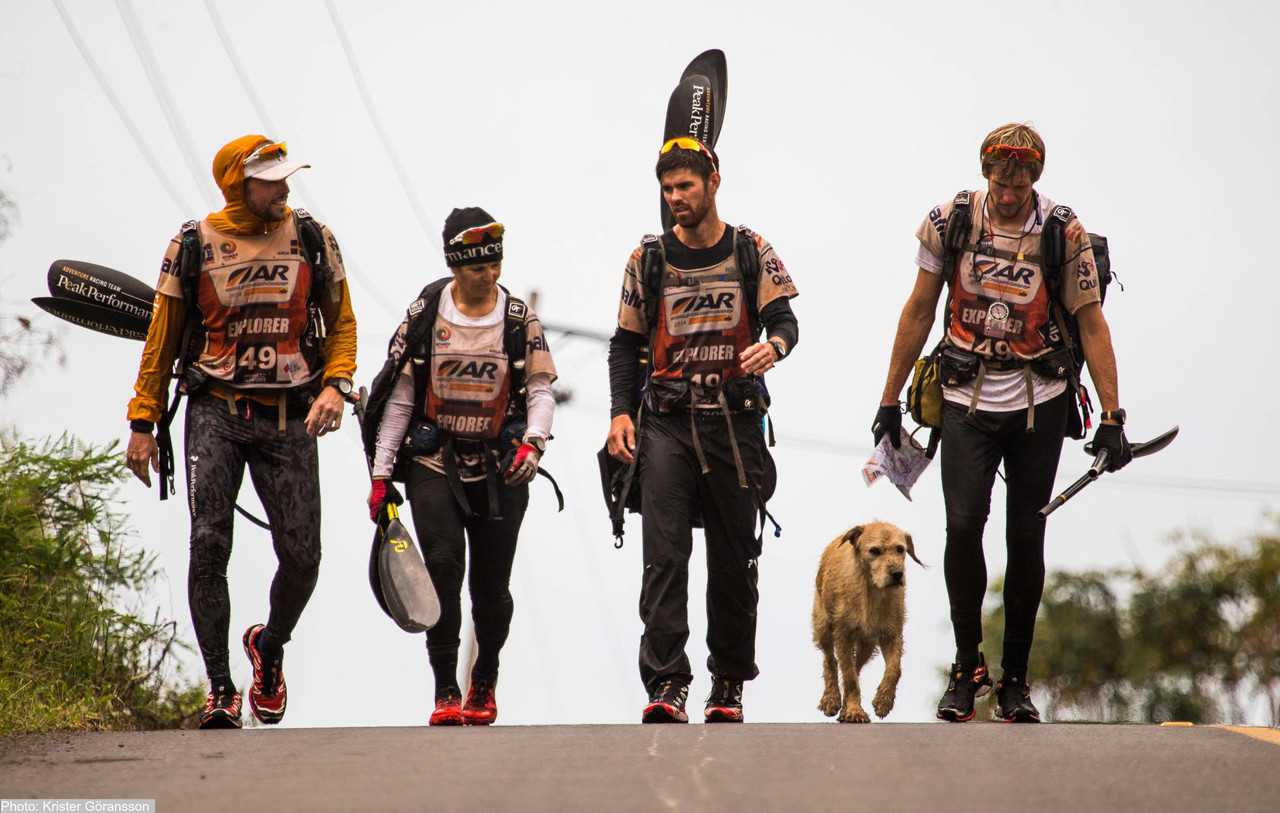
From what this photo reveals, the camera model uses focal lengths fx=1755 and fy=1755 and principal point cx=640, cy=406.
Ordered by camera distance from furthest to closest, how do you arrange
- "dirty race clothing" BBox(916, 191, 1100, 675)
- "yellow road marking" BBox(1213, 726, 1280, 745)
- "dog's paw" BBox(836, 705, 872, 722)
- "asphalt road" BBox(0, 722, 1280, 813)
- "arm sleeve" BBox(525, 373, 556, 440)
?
"dog's paw" BBox(836, 705, 872, 722)
"arm sleeve" BBox(525, 373, 556, 440)
"dirty race clothing" BBox(916, 191, 1100, 675)
"yellow road marking" BBox(1213, 726, 1280, 745)
"asphalt road" BBox(0, 722, 1280, 813)

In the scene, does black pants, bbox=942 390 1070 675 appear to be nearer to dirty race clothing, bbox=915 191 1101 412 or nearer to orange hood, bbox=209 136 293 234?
dirty race clothing, bbox=915 191 1101 412

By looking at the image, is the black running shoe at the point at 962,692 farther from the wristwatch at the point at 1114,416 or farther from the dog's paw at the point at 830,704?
the dog's paw at the point at 830,704

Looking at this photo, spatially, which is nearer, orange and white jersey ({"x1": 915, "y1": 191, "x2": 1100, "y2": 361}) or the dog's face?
orange and white jersey ({"x1": 915, "y1": 191, "x2": 1100, "y2": 361})

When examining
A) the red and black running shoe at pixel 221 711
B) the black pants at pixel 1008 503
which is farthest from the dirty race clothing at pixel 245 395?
the black pants at pixel 1008 503

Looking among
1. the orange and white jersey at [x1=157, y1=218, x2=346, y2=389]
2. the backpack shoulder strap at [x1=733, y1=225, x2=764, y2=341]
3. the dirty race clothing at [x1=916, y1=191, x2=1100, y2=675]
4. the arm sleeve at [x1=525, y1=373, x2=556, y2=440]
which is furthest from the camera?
the arm sleeve at [x1=525, y1=373, x2=556, y2=440]

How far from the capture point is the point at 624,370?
28.0 ft

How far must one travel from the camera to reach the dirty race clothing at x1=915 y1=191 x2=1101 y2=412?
8164mm

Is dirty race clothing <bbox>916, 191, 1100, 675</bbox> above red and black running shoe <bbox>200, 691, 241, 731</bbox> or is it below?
above

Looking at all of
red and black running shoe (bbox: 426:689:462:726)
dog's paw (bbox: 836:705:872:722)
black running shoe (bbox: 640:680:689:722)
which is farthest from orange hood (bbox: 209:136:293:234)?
dog's paw (bbox: 836:705:872:722)

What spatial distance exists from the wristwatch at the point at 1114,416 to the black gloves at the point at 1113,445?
33 mm

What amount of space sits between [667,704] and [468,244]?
243 centimetres

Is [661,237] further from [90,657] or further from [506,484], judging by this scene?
[90,657]

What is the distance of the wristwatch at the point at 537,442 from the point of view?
848cm

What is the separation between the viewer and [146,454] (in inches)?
314
